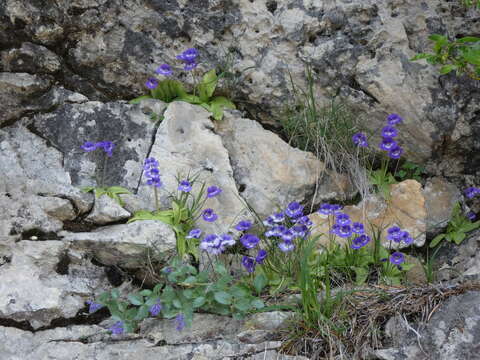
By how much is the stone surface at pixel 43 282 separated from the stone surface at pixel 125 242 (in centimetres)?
8

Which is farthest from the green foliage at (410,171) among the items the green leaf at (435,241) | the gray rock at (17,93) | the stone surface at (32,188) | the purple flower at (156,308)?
the gray rock at (17,93)

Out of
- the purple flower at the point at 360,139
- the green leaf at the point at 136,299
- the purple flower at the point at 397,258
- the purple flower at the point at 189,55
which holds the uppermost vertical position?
the purple flower at the point at 189,55

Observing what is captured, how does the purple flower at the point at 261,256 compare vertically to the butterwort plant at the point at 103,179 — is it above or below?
below

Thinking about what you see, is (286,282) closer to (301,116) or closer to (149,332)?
(149,332)

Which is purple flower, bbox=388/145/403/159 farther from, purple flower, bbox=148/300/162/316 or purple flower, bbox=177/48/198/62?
purple flower, bbox=148/300/162/316

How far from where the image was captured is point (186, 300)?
10.4ft

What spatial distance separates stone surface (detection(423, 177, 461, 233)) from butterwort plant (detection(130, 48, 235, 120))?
1.59 meters

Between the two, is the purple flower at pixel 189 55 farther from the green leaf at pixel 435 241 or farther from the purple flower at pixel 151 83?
the green leaf at pixel 435 241

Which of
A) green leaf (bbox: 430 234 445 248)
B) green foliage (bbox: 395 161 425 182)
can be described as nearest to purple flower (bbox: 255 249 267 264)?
green leaf (bbox: 430 234 445 248)

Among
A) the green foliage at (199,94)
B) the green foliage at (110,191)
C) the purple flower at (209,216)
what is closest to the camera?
the purple flower at (209,216)

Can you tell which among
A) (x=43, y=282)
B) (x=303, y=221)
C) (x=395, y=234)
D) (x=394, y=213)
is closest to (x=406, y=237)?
(x=395, y=234)

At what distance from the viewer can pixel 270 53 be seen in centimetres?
443

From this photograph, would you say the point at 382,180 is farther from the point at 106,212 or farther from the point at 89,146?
the point at 89,146

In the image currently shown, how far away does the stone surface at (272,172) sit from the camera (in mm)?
4145
